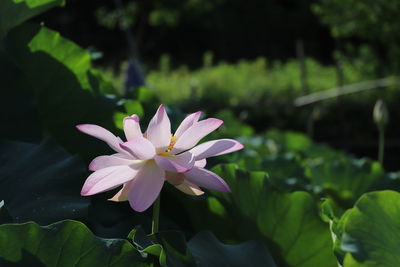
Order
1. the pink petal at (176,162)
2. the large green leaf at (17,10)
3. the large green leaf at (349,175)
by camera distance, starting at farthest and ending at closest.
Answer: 1. the large green leaf at (349,175)
2. the large green leaf at (17,10)
3. the pink petal at (176,162)

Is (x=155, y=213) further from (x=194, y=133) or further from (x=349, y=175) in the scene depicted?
(x=349, y=175)

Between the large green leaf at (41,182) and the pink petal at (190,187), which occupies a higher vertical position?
the pink petal at (190,187)

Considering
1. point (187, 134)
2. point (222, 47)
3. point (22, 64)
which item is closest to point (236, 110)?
point (22, 64)

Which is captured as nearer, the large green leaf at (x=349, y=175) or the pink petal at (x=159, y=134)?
the pink petal at (x=159, y=134)

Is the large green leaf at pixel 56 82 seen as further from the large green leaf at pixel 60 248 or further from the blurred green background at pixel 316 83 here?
the blurred green background at pixel 316 83

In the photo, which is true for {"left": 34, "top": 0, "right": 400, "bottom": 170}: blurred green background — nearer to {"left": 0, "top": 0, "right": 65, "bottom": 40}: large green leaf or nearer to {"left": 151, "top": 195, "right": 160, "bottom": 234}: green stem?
{"left": 0, "top": 0, "right": 65, "bottom": 40}: large green leaf

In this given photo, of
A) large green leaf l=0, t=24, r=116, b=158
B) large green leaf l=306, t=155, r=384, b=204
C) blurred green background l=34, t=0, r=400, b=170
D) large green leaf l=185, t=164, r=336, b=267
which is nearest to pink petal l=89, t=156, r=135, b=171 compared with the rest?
large green leaf l=185, t=164, r=336, b=267

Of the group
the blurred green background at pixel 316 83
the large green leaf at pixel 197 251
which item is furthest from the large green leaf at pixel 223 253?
the blurred green background at pixel 316 83
